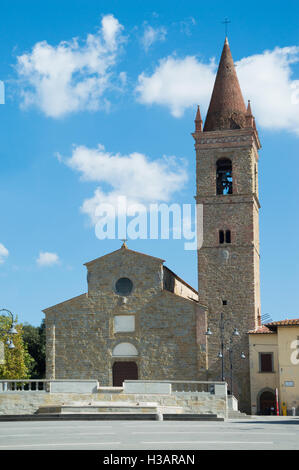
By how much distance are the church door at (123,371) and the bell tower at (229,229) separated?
182 inches

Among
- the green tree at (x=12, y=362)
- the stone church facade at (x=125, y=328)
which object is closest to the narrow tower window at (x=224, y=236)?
the stone church facade at (x=125, y=328)

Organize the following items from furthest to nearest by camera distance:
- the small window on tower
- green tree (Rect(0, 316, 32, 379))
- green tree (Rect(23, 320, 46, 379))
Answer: green tree (Rect(23, 320, 46, 379)) < green tree (Rect(0, 316, 32, 379)) < the small window on tower

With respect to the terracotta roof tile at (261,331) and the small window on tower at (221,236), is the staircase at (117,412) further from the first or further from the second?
the small window on tower at (221,236)

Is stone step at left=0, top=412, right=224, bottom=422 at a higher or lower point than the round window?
lower

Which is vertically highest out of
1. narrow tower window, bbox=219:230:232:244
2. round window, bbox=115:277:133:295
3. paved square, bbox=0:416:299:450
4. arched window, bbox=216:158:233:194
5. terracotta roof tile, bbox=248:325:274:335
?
arched window, bbox=216:158:233:194

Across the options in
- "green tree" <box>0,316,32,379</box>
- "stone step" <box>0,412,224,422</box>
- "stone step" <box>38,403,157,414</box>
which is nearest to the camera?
"stone step" <box>0,412,224,422</box>

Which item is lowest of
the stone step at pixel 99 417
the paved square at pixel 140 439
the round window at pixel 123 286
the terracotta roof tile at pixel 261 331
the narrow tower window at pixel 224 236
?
the stone step at pixel 99 417

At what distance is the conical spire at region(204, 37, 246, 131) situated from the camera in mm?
43469

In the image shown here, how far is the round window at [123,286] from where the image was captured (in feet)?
137

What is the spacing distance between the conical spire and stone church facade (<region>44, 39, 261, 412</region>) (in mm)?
147

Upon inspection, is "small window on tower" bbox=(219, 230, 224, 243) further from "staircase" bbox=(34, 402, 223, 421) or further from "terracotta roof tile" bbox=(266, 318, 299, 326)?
"staircase" bbox=(34, 402, 223, 421)

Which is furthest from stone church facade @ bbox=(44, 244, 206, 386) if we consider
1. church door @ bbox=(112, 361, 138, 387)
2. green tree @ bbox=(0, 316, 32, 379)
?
green tree @ bbox=(0, 316, 32, 379)

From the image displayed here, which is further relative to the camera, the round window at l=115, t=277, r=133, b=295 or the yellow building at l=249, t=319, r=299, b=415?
the round window at l=115, t=277, r=133, b=295

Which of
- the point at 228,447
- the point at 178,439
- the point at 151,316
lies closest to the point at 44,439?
the point at 178,439
